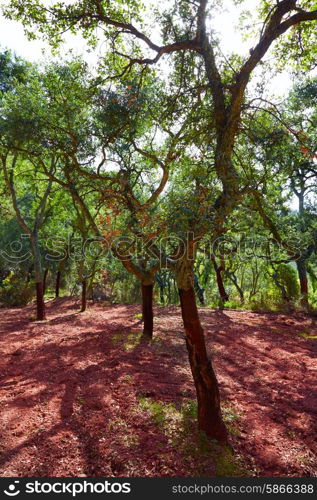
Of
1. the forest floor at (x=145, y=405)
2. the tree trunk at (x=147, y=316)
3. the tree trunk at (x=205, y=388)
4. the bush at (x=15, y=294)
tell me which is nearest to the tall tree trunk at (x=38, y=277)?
the forest floor at (x=145, y=405)

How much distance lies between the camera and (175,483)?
11.7ft

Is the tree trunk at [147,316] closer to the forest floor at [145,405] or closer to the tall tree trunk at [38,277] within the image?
the forest floor at [145,405]

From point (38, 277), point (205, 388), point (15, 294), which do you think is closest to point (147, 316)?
point (205, 388)

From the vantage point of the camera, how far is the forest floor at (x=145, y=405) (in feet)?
12.8

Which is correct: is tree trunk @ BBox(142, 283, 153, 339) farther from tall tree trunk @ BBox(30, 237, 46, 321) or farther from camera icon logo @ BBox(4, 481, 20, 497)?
camera icon logo @ BBox(4, 481, 20, 497)

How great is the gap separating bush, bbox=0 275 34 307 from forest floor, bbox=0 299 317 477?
9367 mm

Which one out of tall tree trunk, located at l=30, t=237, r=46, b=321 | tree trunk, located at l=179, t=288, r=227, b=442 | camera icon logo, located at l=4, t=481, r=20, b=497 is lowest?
camera icon logo, located at l=4, t=481, r=20, b=497

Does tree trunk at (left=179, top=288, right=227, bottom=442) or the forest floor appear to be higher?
tree trunk at (left=179, top=288, right=227, bottom=442)

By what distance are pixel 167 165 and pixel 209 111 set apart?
104 inches

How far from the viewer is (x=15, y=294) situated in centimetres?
1867

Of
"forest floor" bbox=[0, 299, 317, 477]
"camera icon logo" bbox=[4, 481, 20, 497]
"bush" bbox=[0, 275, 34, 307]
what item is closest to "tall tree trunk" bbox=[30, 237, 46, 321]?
"forest floor" bbox=[0, 299, 317, 477]

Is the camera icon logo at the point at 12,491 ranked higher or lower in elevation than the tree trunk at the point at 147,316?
lower

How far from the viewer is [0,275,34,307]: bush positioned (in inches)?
730

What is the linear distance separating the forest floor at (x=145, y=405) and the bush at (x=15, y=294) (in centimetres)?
937
